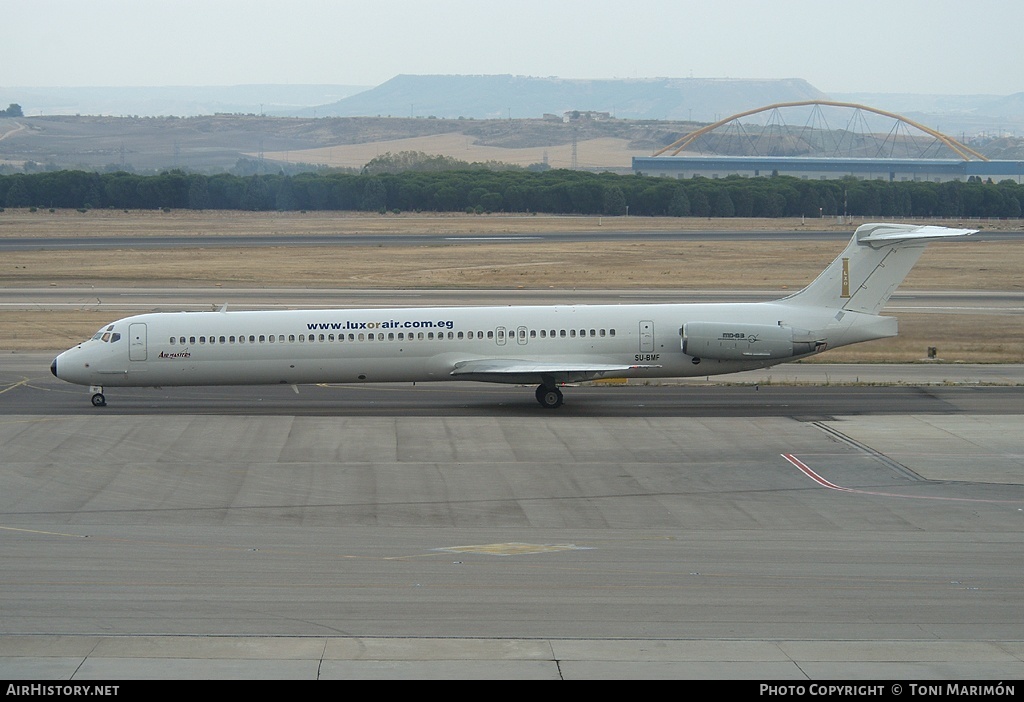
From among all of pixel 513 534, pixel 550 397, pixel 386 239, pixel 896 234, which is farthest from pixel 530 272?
pixel 513 534

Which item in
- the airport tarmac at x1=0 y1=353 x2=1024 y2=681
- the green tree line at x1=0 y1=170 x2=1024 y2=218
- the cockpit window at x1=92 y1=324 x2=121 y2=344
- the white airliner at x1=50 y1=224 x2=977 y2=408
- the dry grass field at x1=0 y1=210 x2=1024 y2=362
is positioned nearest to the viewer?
the airport tarmac at x1=0 y1=353 x2=1024 y2=681

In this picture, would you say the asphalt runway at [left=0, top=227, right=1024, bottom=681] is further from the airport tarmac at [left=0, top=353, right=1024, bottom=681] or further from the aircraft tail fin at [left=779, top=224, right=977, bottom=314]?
the aircraft tail fin at [left=779, top=224, right=977, bottom=314]

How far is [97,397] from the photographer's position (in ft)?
131

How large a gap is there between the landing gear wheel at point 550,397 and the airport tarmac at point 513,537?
325mm

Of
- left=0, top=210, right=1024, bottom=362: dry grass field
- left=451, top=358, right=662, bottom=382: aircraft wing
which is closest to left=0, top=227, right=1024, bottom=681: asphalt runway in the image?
left=451, top=358, right=662, bottom=382: aircraft wing

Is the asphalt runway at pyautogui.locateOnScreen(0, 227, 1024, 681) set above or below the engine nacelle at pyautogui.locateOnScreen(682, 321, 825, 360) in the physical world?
below

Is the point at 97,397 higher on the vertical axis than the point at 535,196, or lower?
lower

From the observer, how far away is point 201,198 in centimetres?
13762

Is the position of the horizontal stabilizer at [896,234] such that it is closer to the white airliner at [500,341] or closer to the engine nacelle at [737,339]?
the white airliner at [500,341]

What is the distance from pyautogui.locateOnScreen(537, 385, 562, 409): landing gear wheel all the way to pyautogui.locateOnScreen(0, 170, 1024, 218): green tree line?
97.0 m

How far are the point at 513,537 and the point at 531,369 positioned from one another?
14.8 m

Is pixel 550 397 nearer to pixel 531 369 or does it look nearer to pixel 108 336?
pixel 531 369

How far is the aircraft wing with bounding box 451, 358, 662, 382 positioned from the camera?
3803 centimetres

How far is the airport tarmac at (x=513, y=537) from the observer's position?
56.0 ft
